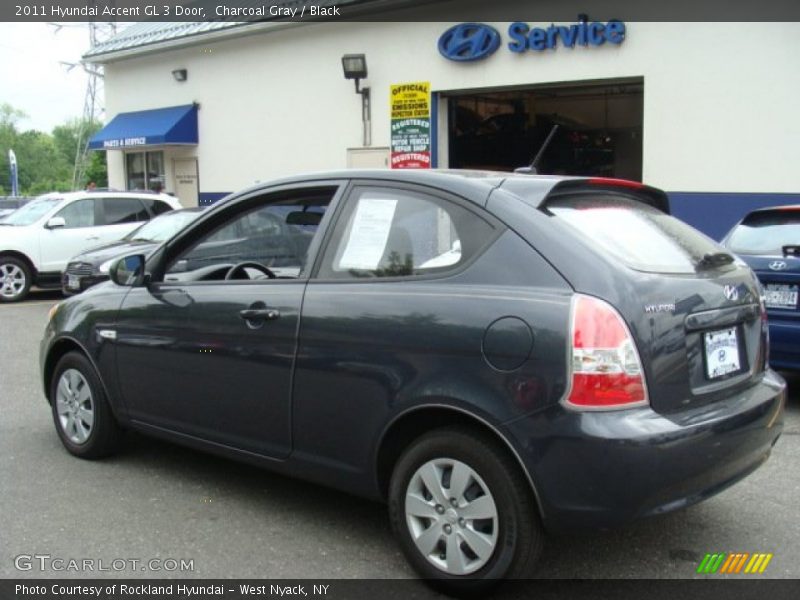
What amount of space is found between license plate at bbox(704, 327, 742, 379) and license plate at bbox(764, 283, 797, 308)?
2.70 m

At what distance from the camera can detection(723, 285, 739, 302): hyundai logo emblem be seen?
336cm

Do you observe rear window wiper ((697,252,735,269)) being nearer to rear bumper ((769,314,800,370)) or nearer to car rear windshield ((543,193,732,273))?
car rear windshield ((543,193,732,273))

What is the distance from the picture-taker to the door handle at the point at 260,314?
3.73 m

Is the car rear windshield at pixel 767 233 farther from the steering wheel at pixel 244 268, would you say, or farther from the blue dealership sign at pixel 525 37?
the blue dealership sign at pixel 525 37

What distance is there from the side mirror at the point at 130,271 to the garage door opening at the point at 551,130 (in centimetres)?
1030

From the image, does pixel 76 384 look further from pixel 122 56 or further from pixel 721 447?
pixel 122 56

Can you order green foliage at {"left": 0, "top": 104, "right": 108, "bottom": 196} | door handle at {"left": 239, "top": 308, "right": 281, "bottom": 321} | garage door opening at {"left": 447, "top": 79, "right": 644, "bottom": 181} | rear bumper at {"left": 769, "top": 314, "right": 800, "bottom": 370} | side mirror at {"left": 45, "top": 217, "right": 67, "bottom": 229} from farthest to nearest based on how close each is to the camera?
green foliage at {"left": 0, "top": 104, "right": 108, "bottom": 196} < garage door opening at {"left": 447, "top": 79, "right": 644, "bottom": 181} < side mirror at {"left": 45, "top": 217, "right": 67, "bottom": 229} < rear bumper at {"left": 769, "top": 314, "right": 800, "bottom": 370} < door handle at {"left": 239, "top": 308, "right": 281, "bottom": 321}

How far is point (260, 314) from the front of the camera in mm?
3764

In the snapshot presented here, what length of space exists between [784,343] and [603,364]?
3506 mm

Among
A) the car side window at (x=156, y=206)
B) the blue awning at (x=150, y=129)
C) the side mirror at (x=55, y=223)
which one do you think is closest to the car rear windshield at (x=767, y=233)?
the car side window at (x=156, y=206)

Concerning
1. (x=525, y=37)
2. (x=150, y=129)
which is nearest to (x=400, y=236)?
(x=525, y=37)

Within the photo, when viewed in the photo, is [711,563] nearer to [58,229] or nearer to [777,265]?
[777,265]

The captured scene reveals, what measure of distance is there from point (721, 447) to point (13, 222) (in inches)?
504

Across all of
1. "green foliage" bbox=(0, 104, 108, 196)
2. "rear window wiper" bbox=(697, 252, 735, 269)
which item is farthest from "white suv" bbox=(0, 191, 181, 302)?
"green foliage" bbox=(0, 104, 108, 196)
